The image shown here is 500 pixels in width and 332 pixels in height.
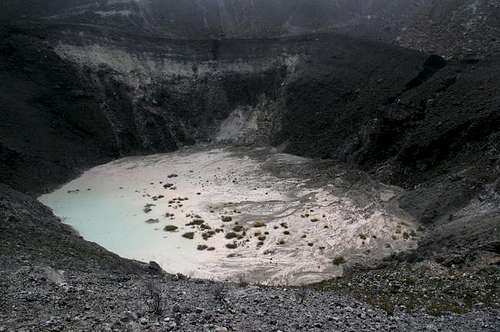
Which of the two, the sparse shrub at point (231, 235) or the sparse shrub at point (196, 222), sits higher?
the sparse shrub at point (196, 222)

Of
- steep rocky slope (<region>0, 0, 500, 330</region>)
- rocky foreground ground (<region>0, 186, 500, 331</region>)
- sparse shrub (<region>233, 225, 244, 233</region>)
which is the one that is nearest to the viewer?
rocky foreground ground (<region>0, 186, 500, 331</region>)

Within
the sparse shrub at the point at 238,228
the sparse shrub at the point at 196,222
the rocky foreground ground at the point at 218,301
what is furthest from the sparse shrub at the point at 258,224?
the rocky foreground ground at the point at 218,301

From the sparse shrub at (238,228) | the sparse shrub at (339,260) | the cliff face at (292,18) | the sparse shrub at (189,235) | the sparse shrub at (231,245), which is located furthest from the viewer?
the cliff face at (292,18)

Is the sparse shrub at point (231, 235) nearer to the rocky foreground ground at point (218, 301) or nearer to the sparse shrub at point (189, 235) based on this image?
the sparse shrub at point (189, 235)

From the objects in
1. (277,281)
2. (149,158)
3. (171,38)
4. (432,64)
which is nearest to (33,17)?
(171,38)

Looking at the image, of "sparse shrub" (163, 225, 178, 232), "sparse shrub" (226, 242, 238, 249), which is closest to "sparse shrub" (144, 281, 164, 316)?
"sparse shrub" (226, 242, 238, 249)

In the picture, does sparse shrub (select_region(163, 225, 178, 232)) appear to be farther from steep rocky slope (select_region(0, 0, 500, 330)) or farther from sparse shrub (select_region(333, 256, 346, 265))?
sparse shrub (select_region(333, 256, 346, 265))

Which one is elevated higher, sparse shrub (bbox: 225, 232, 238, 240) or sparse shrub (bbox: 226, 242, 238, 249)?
sparse shrub (bbox: 225, 232, 238, 240)
